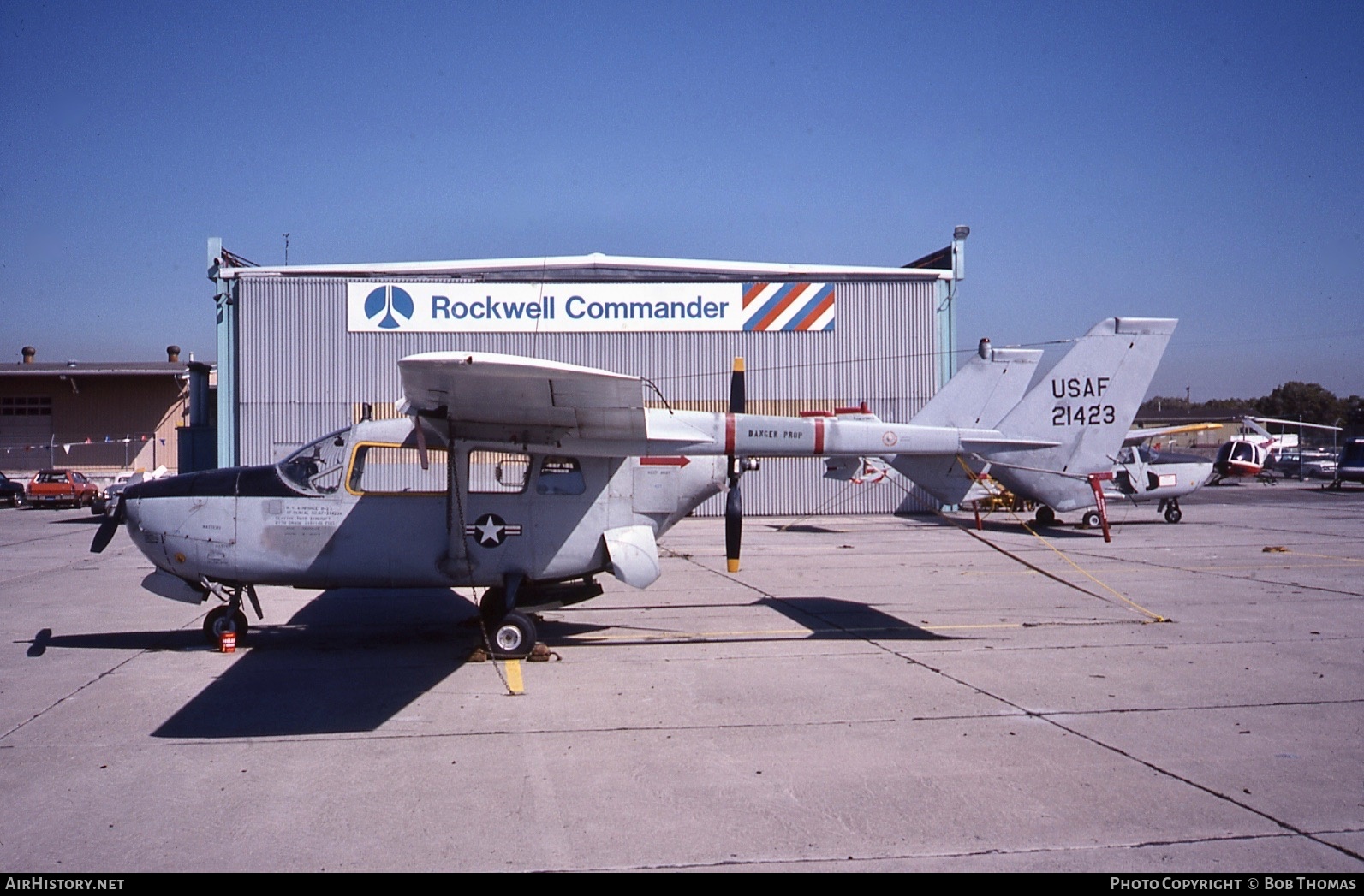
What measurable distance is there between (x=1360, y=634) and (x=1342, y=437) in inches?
3609

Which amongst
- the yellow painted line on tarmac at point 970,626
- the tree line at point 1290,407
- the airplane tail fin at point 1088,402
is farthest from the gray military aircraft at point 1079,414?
the tree line at point 1290,407

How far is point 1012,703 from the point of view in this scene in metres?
7.69

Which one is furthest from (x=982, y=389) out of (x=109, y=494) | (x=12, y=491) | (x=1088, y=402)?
(x=12, y=491)

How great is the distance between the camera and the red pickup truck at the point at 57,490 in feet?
118

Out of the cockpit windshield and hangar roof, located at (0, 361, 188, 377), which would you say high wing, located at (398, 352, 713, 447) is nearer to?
the cockpit windshield

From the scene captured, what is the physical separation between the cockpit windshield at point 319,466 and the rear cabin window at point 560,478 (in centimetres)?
203

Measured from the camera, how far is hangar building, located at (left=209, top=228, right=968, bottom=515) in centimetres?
2719

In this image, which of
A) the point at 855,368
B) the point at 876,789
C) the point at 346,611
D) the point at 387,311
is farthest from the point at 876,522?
the point at 876,789

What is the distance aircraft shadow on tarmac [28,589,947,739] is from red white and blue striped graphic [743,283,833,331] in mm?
15816

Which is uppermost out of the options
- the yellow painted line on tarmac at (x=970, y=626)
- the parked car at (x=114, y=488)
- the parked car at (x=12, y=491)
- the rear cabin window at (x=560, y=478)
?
the rear cabin window at (x=560, y=478)

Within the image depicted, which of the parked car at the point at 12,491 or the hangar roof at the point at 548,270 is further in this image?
the parked car at the point at 12,491

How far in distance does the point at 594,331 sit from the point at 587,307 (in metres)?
0.72

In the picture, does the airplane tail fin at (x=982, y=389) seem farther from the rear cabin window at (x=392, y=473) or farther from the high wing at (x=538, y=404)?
the rear cabin window at (x=392, y=473)

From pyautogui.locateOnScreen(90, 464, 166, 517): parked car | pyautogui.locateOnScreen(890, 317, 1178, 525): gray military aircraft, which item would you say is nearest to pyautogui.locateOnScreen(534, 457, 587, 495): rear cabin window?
pyautogui.locateOnScreen(890, 317, 1178, 525): gray military aircraft
